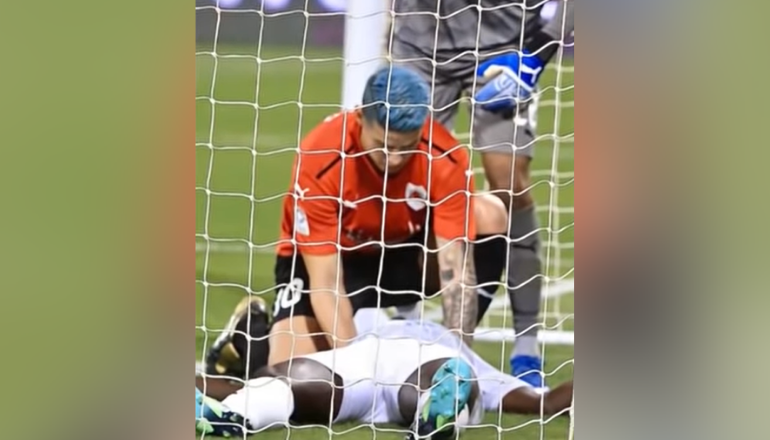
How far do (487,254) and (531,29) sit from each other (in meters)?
0.44

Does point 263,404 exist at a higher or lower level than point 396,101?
lower

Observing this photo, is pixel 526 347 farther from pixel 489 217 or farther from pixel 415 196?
pixel 415 196

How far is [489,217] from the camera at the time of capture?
1.71 metres

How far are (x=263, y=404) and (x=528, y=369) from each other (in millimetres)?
520

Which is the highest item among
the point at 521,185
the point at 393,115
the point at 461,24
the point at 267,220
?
the point at 461,24

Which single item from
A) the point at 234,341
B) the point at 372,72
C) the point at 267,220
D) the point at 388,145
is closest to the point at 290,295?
the point at 234,341

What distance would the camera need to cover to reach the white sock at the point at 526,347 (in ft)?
5.62

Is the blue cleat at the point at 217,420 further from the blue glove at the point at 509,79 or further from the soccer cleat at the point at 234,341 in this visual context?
the blue glove at the point at 509,79

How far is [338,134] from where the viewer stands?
1699 millimetres

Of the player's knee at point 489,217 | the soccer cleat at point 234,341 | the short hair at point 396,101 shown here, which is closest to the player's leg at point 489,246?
the player's knee at point 489,217

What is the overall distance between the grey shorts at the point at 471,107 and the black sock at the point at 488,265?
0.61 ft

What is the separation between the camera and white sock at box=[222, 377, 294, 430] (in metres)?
1.50

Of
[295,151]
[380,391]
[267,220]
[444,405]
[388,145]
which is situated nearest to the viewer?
[444,405]
